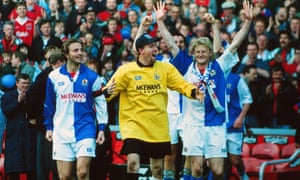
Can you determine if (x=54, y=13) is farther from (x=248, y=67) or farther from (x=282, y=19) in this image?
(x=248, y=67)

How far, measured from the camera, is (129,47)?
805 inches

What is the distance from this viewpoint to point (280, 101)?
58.9 ft

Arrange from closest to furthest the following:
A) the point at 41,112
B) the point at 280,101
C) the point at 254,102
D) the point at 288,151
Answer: the point at 41,112 < the point at 288,151 < the point at 280,101 < the point at 254,102

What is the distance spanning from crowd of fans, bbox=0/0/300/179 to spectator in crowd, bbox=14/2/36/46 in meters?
0.02

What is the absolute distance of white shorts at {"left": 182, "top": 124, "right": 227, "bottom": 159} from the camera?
1417cm

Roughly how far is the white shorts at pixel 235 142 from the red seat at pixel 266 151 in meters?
1.08

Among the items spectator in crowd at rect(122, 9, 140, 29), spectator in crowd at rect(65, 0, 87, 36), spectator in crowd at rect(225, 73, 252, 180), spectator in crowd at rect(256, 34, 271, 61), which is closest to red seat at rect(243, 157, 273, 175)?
spectator in crowd at rect(225, 73, 252, 180)

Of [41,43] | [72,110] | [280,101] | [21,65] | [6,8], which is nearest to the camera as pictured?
[72,110]

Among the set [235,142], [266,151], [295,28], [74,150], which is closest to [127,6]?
[295,28]

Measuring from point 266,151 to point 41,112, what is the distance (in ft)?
15.2

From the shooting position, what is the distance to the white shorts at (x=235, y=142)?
16.2 m

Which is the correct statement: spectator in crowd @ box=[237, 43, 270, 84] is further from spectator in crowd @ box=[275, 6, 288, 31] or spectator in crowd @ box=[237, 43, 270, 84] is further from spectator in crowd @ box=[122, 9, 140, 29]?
spectator in crowd @ box=[122, 9, 140, 29]

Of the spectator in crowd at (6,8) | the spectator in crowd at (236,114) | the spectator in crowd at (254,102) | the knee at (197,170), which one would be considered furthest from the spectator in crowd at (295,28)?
the knee at (197,170)

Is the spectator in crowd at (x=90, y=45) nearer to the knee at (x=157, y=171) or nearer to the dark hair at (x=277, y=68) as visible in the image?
the dark hair at (x=277, y=68)
